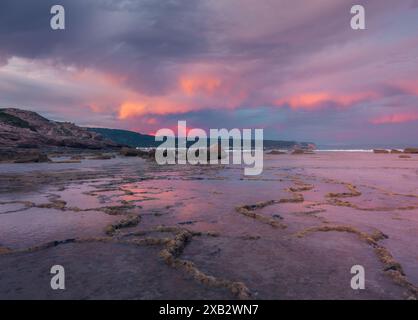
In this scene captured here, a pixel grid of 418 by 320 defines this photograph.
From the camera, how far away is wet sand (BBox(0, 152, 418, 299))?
584 centimetres

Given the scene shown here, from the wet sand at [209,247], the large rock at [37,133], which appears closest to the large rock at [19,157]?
the large rock at [37,133]

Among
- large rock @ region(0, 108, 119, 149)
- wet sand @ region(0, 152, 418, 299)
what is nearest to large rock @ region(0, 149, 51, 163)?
large rock @ region(0, 108, 119, 149)

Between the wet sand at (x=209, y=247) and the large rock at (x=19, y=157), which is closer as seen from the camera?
the wet sand at (x=209, y=247)

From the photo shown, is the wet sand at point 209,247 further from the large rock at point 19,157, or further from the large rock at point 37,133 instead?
the large rock at point 37,133

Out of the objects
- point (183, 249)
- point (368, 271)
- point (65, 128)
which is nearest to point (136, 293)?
point (183, 249)

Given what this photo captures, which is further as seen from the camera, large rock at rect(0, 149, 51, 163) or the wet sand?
large rock at rect(0, 149, 51, 163)

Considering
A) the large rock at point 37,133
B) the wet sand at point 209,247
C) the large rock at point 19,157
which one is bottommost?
the wet sand at point 209,247

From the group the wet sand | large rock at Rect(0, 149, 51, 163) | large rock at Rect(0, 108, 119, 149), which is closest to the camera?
the wet sand

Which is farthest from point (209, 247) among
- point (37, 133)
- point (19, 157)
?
point (37, 133)

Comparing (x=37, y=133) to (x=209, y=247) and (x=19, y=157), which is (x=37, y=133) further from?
(x=209, y=247)

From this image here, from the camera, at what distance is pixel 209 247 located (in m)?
8.31

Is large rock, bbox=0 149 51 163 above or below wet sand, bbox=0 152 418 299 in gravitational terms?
above

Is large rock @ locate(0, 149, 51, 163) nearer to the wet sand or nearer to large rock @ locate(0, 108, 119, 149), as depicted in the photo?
large rock @ locate(0, 108, 119, 149)

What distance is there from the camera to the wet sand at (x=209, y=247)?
5836mm
